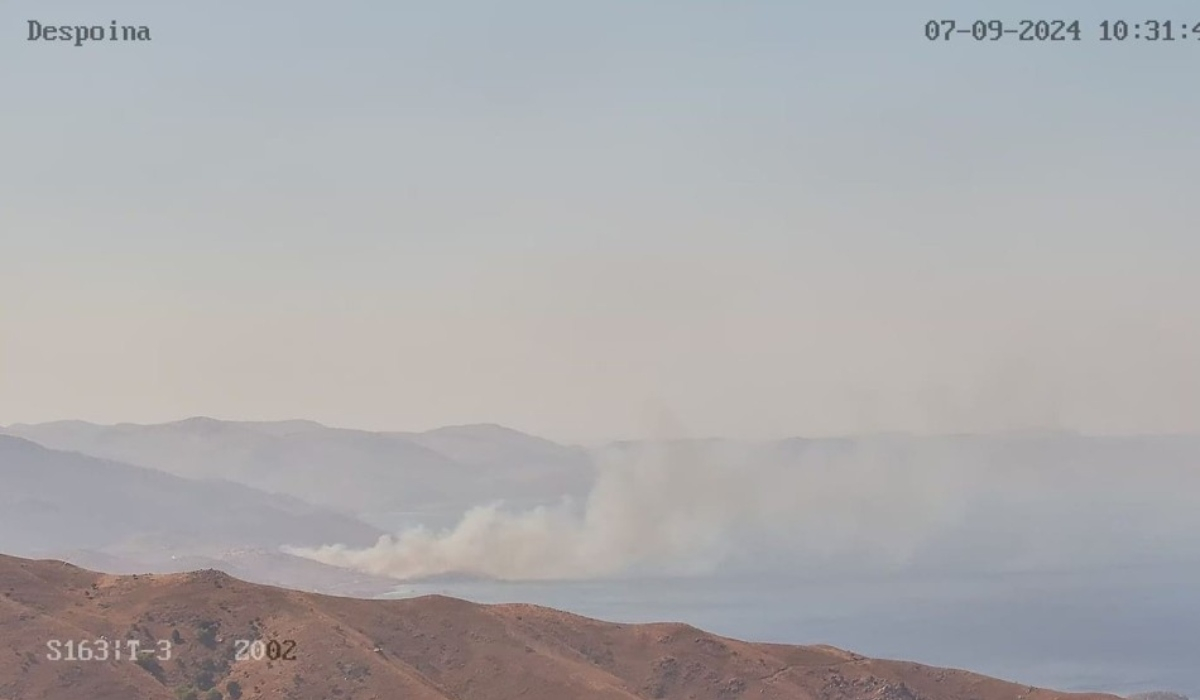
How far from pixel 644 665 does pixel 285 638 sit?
140 feet

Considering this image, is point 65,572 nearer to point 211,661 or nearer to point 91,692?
point 211,661

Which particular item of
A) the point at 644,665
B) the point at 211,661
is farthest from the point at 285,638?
the point at 644,665

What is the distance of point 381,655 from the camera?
143000 mm

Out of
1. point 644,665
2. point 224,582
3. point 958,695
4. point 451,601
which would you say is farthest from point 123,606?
point 958,695

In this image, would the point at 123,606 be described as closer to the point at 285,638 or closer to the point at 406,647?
the point at 285,638

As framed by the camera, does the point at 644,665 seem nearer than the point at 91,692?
No

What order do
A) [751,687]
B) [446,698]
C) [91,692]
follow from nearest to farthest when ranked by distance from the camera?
[91,692] → [446,698] → [751,687]

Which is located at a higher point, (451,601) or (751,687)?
(451,601)

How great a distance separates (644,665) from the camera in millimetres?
164375

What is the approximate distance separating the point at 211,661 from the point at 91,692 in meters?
17.7

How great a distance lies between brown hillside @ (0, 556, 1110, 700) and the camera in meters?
132

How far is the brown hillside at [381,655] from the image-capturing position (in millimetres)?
132000

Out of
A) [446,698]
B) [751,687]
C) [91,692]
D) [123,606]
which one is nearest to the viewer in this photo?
[91,692]

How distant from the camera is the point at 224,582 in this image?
503ft
